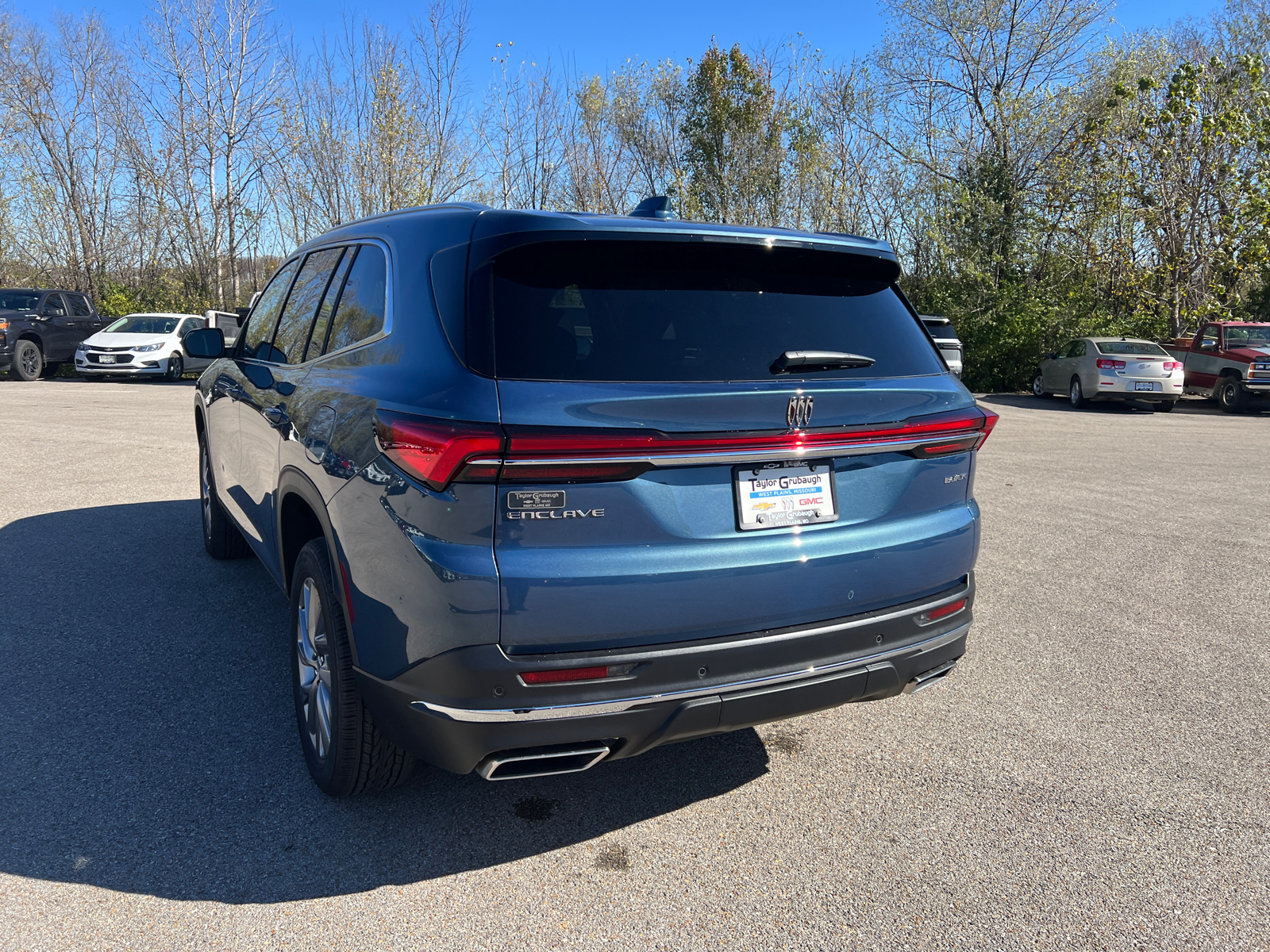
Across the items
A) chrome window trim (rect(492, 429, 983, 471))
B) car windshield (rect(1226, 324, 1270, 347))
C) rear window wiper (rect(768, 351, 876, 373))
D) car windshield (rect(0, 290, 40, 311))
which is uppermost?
car windshield (rect(0, 290, 40, 311))

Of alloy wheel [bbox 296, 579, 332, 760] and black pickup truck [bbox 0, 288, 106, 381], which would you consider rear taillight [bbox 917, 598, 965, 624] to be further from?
black pickup truck [bbox 0, 288, 106, 381]

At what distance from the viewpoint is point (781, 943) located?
245 centimetres

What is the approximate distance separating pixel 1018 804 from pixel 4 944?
3.03 m

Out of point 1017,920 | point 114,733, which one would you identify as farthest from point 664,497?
point 114,733

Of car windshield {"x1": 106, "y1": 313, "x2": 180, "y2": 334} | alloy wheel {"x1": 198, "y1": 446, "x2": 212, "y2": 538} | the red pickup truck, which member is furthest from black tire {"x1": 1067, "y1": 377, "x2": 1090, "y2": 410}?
car windshield {"x1": 106, "y1": 313, "x2": 180, "y2": 334}

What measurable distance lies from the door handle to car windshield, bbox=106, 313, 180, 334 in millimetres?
21047

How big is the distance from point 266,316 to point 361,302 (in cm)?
176

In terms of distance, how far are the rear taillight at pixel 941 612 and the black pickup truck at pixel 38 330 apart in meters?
23.5

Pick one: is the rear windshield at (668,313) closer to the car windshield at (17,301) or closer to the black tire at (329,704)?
the black tire at (329,704)

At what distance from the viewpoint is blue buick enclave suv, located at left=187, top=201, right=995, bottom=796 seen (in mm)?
2369

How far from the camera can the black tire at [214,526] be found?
5.62 meters

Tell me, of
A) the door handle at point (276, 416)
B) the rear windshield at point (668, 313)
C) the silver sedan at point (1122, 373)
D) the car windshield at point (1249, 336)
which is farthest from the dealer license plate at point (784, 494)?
the car windshield at point (1249, 336)

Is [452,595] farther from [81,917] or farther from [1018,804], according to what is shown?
[1018,804]

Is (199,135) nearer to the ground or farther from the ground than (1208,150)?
farther from the ground
